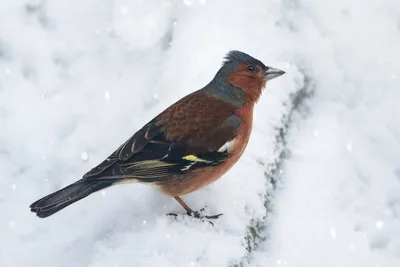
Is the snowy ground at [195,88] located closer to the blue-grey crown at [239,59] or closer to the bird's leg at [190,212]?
the bird's leg at [190,212]

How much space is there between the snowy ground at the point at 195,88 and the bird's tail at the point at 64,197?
261 mm

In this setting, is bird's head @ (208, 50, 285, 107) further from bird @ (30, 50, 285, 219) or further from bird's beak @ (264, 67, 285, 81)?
bird @ (30, 50, 285, 219)

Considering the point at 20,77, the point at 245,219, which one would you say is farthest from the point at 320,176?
the point at 20,77

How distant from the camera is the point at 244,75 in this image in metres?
4.43

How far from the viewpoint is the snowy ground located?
3.85 meters

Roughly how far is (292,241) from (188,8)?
220 cm

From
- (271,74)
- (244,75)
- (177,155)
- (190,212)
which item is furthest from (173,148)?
(271,74)

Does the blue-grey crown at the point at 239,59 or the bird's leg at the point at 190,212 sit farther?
the blue-grey crown at the point at 239,59

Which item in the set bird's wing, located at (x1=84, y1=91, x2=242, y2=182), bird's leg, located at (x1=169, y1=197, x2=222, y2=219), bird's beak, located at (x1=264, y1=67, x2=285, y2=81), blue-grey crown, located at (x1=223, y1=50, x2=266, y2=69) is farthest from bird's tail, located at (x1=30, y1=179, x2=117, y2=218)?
bird's beak, located at (x1=264, y1=67, x2=285, y2=81)

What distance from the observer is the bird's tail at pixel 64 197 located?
143 inches

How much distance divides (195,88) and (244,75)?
51 cm

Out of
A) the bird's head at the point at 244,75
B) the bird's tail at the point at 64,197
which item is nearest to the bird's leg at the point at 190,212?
the bird's tail at the point at 64,197

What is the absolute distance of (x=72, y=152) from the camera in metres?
4.35

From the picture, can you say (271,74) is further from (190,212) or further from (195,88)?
(190,212)
